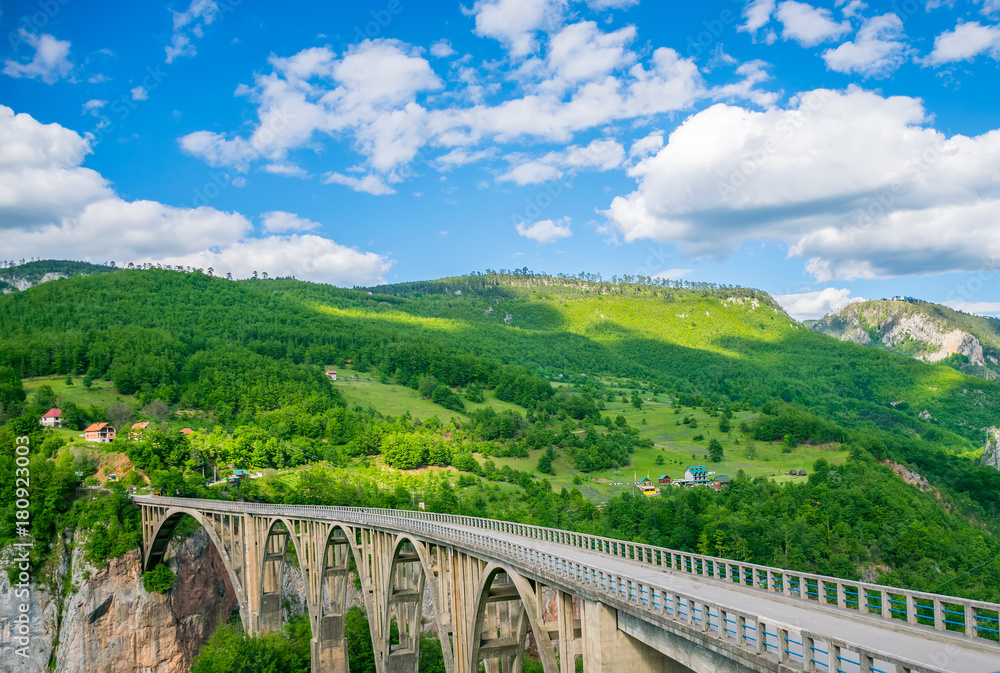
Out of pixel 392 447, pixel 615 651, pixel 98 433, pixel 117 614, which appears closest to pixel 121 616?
pixel 117 614

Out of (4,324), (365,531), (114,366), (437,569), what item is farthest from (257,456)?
(4,324)

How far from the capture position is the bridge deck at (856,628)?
444 inches

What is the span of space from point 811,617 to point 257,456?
84.2 metres

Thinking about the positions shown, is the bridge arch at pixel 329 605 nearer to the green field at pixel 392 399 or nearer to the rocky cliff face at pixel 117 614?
the rocky cliff face at pixel 117 614

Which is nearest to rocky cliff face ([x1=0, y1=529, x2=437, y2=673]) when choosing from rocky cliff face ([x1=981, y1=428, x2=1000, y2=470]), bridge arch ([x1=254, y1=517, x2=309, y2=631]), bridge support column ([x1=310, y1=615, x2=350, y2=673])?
bridge arch ([x1=254, y1=517, x2=309, y2=631])

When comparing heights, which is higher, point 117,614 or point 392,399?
point 392,399

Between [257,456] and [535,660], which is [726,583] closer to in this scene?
[535,660]

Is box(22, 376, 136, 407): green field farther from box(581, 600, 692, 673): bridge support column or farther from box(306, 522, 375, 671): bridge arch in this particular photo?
box(581, 600, 692, 673): bridge support column

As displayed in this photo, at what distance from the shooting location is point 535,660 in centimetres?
5828

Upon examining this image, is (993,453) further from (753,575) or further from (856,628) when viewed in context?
(856,628)

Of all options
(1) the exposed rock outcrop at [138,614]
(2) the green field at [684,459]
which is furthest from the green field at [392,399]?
(1) the exposed rock outcrop at [138,614]

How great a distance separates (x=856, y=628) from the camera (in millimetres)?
13805

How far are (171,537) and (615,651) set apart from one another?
57447 mm

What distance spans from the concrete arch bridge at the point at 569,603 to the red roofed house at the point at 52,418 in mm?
32301
